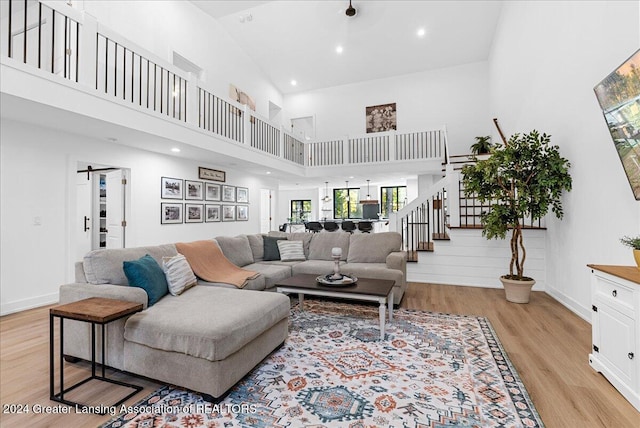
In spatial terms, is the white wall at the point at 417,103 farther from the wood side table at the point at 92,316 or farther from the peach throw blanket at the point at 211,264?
the wood side table at the point at 92,316

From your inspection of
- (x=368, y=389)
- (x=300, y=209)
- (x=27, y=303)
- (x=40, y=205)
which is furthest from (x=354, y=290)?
(x=300, y=209)

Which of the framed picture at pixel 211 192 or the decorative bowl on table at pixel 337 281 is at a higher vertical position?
the framed picture at pixel 211 192

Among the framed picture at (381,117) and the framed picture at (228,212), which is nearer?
the framed picture at (228,212)

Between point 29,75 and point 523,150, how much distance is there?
5.51 metres

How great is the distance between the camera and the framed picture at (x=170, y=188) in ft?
19.4

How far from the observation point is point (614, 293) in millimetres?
2021

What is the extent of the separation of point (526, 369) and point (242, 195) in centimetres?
709

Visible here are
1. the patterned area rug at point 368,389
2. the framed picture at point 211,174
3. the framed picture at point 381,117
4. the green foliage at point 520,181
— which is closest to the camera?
the patterned area rug at point 368,389

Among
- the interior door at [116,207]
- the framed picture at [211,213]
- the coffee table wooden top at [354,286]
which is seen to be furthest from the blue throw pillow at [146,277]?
the framed picture at [211,213]

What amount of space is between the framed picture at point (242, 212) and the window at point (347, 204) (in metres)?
6.11

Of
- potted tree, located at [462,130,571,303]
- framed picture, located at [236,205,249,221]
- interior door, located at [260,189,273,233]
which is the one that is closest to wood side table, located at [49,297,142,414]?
potted tree, located at [462,130,571,303]

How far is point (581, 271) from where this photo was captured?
135 inches

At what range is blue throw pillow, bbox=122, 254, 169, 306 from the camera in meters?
2.48

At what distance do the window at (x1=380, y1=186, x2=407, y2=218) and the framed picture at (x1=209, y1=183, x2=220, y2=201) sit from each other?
742 cm
